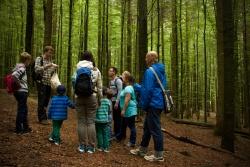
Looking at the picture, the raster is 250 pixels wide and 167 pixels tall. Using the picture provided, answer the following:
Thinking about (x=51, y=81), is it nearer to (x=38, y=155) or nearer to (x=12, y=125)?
(x=12, y=125)

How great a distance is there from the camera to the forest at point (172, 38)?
11.9m

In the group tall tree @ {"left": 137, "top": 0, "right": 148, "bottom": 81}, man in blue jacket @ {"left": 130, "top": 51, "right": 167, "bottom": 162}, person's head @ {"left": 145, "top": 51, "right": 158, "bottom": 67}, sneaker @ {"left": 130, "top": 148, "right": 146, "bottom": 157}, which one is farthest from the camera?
tall tree @ {"left": 137, "top": 0, "right": 148, "bottom": 81}

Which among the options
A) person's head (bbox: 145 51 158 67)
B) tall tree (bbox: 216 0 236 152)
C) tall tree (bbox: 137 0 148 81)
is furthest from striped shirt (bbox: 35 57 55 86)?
tall tree (bbox: 216 0 236 152)

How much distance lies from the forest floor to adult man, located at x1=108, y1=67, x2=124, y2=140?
0.58 m

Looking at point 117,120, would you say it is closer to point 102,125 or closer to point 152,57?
point 102,125

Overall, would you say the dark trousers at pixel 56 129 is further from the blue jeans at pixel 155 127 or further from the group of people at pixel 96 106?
the blue jeans at pixel 155 127

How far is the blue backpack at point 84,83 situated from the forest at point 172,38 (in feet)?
18.8

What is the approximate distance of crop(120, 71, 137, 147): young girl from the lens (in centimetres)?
907

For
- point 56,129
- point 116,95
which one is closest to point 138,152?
point 116,95

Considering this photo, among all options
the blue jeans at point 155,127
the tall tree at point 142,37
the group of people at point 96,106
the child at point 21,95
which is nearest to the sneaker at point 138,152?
the group of people at point 96,106

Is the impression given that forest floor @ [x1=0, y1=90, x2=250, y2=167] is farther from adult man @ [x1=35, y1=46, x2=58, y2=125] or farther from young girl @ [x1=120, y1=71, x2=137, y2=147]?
adult man @ [x1=35, y1=46, x2=58, y2=125]

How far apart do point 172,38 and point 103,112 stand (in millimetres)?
14719

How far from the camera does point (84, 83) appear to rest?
24.6 feet

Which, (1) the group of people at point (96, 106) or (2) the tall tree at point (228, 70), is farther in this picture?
(2) the tall tree at point (228, 70)
